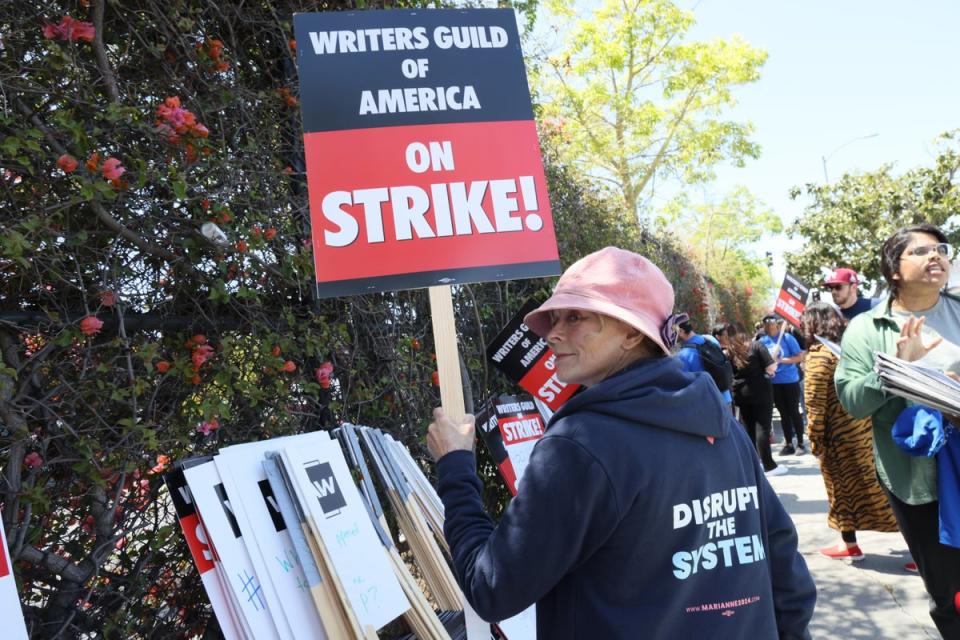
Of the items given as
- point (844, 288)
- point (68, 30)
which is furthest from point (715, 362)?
point (68, 30)

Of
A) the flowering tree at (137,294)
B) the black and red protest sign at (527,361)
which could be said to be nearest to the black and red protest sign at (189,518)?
the flowering tree at (137,294)

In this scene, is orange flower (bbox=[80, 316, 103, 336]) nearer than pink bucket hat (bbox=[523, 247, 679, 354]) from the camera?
No

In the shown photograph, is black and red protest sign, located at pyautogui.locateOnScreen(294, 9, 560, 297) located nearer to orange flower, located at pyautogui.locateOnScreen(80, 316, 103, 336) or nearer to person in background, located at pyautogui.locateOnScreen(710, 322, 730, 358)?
orange flower, located at pyautogui.locateOnScreen(80, 316, 103, 336)

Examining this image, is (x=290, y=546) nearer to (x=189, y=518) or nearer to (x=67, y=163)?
(x=189, y=518)

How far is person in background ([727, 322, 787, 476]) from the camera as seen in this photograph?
26.2 feet

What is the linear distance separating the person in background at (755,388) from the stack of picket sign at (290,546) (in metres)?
6.24

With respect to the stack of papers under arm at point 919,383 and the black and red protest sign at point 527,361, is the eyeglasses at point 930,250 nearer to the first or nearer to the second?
the stack of papers under arm at point 919,383

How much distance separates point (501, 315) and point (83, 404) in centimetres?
309

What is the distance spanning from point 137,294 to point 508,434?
2.19 meters

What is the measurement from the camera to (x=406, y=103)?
8.55ft

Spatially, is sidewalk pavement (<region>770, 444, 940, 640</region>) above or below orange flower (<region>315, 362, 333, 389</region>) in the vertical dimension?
below

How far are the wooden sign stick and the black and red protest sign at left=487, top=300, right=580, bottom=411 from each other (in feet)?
6.18

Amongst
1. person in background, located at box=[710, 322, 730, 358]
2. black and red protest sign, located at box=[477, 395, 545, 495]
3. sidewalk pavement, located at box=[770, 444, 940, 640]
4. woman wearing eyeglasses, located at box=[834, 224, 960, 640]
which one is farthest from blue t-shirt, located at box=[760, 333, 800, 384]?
woman wearing eyeglasses, located at box=[834, 224, 960, 640]

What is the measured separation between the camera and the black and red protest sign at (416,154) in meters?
2.44
